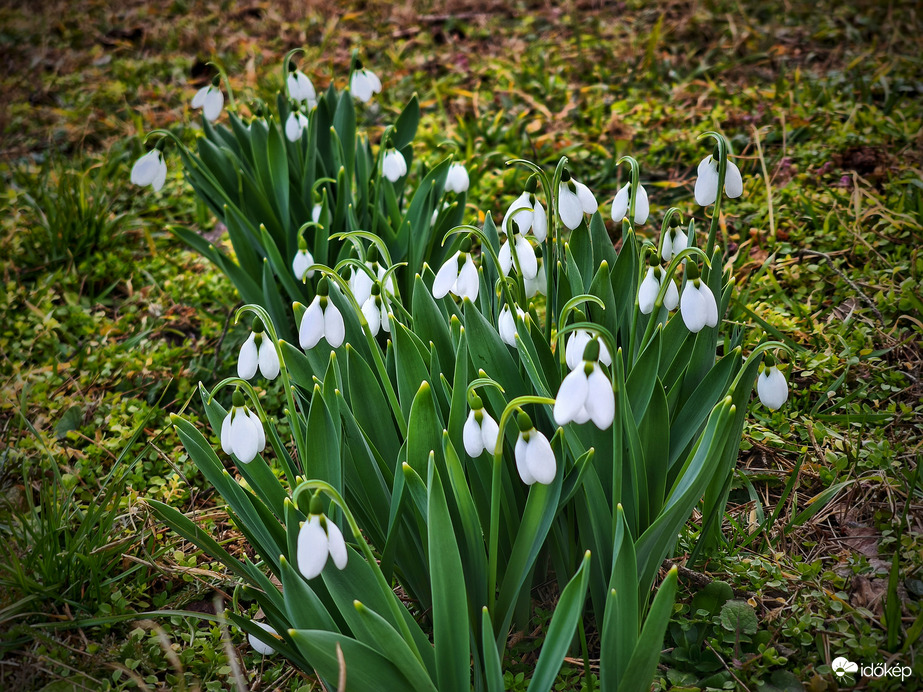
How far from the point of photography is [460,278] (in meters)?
1.49

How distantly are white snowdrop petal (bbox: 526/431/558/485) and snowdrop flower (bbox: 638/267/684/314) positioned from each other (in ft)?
1.66

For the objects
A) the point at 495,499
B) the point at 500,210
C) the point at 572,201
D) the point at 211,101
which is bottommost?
the point at 500,210

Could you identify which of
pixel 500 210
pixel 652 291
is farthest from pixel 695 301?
pixel 500 210

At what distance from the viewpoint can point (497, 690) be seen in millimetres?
1278

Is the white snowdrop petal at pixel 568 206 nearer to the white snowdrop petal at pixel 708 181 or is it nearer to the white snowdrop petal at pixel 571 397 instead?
the white snowdrop petal at pixel 708 181

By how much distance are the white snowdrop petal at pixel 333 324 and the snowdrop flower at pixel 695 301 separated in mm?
676

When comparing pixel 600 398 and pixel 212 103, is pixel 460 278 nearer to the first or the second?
pixel 600 398

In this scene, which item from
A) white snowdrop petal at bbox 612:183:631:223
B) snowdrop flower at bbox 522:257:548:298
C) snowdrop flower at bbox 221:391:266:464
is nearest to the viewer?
snowdrop flower at bbox 221:391:266:464

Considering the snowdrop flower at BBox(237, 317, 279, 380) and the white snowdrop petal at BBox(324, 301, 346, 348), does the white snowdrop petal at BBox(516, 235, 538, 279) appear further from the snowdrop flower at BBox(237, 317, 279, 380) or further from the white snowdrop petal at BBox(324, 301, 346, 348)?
the snowdrop flower at BBox(237, 317, 279, 380)

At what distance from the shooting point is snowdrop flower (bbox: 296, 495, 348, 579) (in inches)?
43.5

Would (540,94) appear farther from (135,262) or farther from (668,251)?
(668,251)

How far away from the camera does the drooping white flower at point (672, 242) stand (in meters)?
1.63

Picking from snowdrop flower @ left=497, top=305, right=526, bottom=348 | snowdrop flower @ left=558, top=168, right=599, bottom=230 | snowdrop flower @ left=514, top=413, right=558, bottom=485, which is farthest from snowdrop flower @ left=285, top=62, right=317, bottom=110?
snowdrop flower @ left=514, top=413, right=558, bottom=485

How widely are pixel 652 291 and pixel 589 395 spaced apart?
487mm
